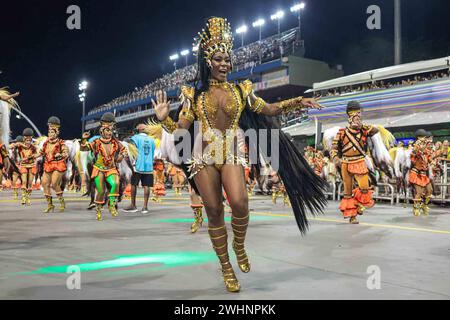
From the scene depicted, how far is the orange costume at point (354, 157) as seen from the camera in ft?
28.2

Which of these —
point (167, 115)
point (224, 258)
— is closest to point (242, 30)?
point (167, 115)

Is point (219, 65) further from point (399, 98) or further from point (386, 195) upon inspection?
point (399, 98)

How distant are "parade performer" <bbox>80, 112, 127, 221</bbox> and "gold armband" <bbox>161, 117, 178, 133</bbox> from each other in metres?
5.52

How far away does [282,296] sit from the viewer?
3594 millimetres

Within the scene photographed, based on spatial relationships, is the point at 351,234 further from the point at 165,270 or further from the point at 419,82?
the point at 419,82

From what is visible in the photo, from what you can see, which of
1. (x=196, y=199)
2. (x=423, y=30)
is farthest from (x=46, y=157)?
(x=423, y=30)

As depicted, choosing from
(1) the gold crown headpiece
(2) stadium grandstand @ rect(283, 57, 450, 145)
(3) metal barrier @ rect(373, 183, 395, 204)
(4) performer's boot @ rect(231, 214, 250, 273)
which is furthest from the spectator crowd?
(4) performer's boot @ rect(231, 214, 250, 273)

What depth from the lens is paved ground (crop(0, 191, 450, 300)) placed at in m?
3.79

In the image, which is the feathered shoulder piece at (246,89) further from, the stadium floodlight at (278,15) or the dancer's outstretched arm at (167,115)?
the stadium floodlight at (278,15)

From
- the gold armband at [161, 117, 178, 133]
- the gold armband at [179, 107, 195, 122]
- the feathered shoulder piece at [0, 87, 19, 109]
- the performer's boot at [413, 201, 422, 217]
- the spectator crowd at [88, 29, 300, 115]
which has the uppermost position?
the spectator crowd at [88, 29, 300, 115]

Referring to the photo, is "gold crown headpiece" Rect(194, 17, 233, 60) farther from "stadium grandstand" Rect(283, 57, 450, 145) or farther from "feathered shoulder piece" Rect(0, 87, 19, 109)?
"stadium grandstand" Rect(283, 57, 450, 145)

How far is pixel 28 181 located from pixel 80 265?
9.71m

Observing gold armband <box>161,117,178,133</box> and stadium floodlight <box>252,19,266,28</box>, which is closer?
gold armband <box>161,117,178,133</box>

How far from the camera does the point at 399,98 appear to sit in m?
18.8
